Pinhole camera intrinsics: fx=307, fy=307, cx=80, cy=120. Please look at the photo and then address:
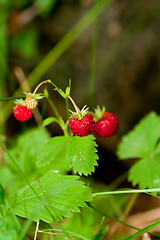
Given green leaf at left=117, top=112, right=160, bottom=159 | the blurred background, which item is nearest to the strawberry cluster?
green leaf at left=117, top=112, right=160, bottom=159

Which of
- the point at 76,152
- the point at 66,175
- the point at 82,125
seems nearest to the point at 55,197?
the point at 66,175

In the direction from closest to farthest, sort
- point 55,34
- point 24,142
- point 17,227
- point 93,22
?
point 17,227 < point 24,142 < point 93,22 < point 55,34

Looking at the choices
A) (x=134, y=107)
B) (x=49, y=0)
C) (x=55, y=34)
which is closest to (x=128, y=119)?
(x=134, y=107)

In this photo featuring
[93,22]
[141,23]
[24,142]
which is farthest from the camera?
[93,22]

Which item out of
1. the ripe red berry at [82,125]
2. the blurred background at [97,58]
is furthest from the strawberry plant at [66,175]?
the blurred background at [97,58]

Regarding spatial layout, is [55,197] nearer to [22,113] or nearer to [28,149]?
[22,113]

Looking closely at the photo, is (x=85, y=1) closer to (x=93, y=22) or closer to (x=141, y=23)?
(x=93, y=22)
